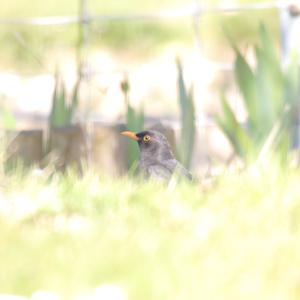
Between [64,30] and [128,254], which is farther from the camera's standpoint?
[64,30]

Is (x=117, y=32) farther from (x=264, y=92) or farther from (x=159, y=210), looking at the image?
(x=159, y=210)

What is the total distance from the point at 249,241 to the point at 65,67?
8519mm

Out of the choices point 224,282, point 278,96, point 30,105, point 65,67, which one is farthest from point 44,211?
point 65,67

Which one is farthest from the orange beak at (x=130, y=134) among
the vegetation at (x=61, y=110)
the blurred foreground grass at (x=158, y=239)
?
the blurred foreground grass at (x=158, y=239)

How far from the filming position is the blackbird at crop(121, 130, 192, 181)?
5.93 metres

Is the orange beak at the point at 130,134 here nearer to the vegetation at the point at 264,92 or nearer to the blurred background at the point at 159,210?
the blurred background at the point at 159,210

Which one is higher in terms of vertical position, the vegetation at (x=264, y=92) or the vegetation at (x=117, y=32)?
the vegetation at (x=117, y=32)

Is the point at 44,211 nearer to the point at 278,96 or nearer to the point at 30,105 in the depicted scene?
the point at 278,96

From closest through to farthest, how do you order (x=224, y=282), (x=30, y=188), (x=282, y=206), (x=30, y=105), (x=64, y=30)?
1. (x=224, y=282)
2. (x=282, y=206)
3. (x=30, y=188)
4. (x=30, y=105)
5. (x=64, y=30)

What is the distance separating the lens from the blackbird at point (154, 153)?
5.93 metres

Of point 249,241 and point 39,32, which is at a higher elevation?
point 39,32

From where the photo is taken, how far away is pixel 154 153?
6105 millimetres

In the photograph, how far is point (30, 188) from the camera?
449 centimetres

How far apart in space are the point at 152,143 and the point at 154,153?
73 millimetres
